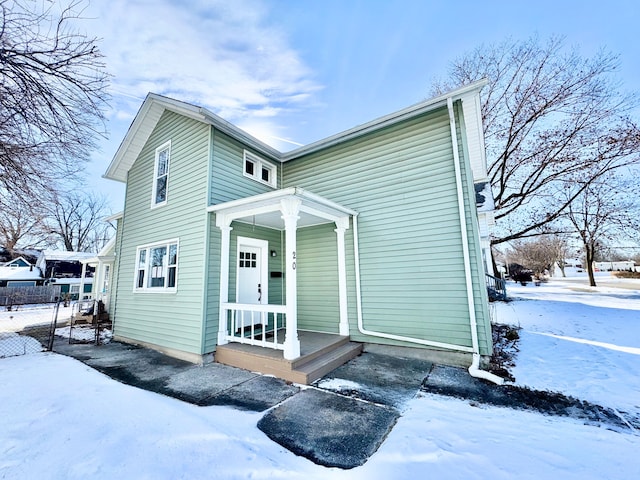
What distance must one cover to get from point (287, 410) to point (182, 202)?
522 cm

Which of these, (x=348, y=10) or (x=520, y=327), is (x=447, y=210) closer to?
(x=520, y=327)

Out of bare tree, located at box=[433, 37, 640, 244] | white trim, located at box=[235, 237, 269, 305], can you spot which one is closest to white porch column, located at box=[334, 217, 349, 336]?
white trim, located at box=[235, 237, 269, 305]

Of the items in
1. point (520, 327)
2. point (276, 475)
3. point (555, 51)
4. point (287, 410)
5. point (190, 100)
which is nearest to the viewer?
point (276, 475)

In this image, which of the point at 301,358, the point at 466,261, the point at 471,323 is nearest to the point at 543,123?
the point at 466,261

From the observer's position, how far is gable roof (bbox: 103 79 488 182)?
547 centimetres

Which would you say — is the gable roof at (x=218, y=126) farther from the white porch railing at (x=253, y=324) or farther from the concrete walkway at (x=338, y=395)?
the concrete walkway at (x=338, y=395)

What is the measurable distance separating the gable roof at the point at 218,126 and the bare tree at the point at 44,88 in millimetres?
1872

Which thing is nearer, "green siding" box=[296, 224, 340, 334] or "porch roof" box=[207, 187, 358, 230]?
"porch roof" box=[207, 187, 358, 230]

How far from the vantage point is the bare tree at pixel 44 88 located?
12.7ft

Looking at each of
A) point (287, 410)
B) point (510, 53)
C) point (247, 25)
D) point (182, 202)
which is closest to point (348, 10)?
point (247, 25)

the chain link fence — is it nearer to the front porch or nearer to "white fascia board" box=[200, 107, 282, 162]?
the front porch

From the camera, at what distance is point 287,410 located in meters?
3.40

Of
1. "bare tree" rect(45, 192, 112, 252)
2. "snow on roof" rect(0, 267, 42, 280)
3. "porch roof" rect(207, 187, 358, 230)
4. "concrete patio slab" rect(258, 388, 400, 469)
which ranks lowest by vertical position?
"concrete patio slab" rect(258, 388, 400, 469)

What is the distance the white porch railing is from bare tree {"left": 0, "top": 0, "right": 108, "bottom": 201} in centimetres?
432
